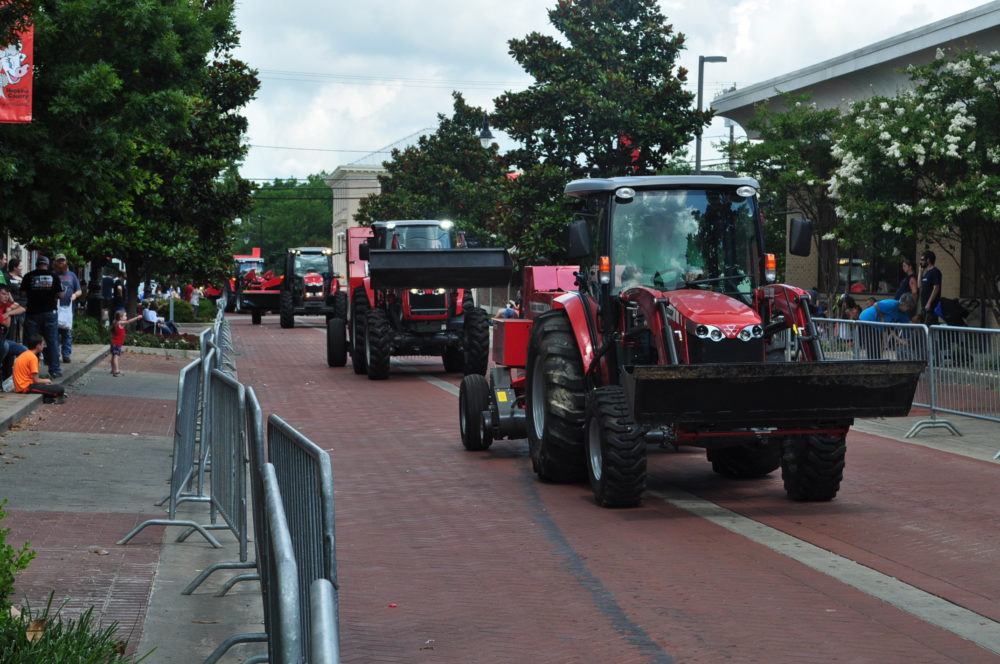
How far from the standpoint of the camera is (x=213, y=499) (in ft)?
29.3

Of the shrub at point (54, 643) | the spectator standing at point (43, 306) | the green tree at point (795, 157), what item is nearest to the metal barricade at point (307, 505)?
the shrub at point (54, 643)

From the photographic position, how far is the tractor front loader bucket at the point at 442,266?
22172 mm

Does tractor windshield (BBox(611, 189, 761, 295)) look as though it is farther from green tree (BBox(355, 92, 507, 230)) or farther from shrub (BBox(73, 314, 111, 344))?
green tree (BBox(355, 92, 507, 230))

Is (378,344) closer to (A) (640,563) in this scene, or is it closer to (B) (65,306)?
(B) (65,306)

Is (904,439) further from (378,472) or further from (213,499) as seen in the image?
(213,499)

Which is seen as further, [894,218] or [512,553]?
[894,218]

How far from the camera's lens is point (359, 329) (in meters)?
24.5

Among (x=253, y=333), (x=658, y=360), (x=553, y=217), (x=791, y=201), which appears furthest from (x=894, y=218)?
(x=253, y=333)

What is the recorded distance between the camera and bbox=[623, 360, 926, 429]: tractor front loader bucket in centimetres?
940

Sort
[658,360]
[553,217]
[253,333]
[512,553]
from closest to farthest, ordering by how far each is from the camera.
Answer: [512,553] → [658,360] → [553,217] → [253,333]

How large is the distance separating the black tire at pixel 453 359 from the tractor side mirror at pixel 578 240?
1353cm

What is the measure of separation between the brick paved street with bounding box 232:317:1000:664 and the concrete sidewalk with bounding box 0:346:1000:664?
2.47 ft

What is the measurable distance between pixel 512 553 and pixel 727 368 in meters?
2.13

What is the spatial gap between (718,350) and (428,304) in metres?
14.1
